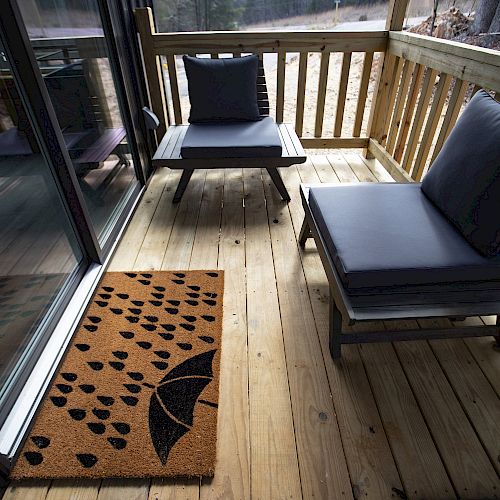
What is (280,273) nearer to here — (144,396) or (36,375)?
(144,396)

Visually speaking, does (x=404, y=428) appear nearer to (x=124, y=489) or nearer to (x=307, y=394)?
(x=307, y=394)

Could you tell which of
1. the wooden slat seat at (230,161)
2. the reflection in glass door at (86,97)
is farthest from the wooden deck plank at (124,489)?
the wooden slat seat at (230,161)

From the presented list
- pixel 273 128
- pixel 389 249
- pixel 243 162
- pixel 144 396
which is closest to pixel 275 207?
pixel 243 162

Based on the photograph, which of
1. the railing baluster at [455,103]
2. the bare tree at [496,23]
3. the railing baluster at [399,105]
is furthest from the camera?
the railing baluster at [399,105]

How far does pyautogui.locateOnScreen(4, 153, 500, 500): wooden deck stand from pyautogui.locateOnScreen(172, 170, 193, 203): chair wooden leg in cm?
62

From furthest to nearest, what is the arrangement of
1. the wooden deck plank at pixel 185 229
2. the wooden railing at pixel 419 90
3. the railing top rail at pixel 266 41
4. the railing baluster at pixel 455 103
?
the railing top rail at pixel 266 41 < the wooden deck plank at pixel 185 229 < the railing baluster at pixel 455 103 < the wooden railing at pixel 419 90

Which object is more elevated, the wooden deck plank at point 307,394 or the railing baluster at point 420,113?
the railing baluster at point 420,113

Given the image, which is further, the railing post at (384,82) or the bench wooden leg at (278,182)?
the railing post at (384,82)

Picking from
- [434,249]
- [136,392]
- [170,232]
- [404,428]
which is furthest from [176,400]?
[170,232]

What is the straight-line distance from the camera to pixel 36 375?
1.32 meters

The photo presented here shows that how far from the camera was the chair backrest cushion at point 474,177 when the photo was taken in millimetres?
1195

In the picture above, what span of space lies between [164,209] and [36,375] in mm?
1384

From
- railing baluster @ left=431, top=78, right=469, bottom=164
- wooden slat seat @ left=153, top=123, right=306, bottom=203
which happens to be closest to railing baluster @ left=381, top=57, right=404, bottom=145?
railing baluster @ left=431, top=78, right=469, bottom=164

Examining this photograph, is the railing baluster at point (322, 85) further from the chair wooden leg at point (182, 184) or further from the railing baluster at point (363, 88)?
the chair wooden leg at point (182, 184)
